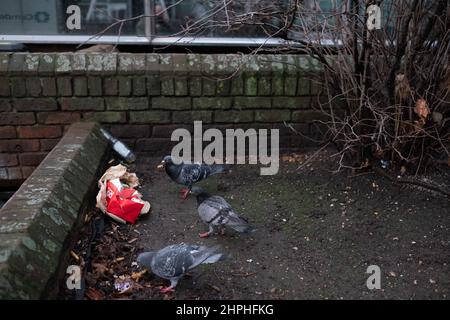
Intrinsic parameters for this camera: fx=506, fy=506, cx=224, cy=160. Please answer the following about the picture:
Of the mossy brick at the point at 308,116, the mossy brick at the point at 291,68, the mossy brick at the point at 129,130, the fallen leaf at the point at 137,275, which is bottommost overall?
the fallen leaf at the point at 137,275

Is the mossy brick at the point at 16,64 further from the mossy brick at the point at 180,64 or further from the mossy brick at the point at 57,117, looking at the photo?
the mossy brick at the point at 180,64

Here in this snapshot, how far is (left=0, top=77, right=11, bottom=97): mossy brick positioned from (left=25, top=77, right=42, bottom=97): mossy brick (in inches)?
6.8

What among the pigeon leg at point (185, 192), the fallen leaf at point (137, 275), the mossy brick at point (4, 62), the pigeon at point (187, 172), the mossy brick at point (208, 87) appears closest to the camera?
the fallen leaf at point (137, 275)

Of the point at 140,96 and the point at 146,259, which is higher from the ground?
the point at 140,96

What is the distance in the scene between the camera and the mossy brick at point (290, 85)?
4836 mm

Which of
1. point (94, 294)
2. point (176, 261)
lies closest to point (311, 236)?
point (176, 261)

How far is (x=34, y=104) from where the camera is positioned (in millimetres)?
4699

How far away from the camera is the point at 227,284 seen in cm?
296

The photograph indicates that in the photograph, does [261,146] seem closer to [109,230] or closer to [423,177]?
[423,177]

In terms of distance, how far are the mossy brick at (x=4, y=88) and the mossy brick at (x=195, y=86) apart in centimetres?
166

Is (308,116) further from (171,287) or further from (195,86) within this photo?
(171,287)

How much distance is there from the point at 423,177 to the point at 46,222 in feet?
9.76

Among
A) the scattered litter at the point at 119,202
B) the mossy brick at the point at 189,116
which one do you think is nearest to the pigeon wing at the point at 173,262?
the scattered litter at the point at 119,202

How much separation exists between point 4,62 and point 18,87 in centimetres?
25
